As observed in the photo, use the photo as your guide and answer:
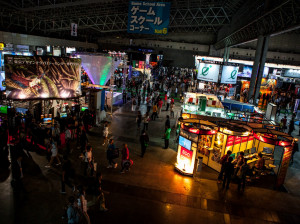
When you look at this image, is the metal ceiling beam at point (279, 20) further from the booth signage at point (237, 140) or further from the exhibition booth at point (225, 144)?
the booth signage at point (237, 140)

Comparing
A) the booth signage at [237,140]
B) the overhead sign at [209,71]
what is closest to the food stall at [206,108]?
the overhead sign at [209,71]

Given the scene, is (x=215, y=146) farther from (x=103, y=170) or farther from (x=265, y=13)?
(x=265, y=13)

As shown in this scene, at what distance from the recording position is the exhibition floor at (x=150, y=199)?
641 cm

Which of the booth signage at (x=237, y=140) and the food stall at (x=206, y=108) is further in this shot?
the food stall at (x=206, y=108)

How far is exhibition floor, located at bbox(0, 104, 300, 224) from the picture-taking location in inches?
253

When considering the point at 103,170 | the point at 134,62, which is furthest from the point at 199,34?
the point at 103,170

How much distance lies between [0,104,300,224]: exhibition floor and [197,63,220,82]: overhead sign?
8303 mm

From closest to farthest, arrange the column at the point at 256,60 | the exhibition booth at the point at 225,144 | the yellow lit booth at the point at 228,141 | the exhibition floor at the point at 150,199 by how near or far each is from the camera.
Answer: the exhibition floor at the point at 150,199 < the exhibition booth at the point at 225,144 < the yellow lit booth at the point at 228,141 < the column at the point at 256,60

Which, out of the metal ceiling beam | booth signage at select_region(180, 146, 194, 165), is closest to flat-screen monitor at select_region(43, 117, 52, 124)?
booth signage at select_region(180, 146, 194, 165)

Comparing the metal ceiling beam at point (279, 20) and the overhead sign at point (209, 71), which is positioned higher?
the metal ceiling beam at point (279, 20)

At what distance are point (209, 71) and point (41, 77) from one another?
1064 centimetres

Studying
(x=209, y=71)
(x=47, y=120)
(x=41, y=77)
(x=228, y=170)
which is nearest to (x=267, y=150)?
(x=228, y=170)

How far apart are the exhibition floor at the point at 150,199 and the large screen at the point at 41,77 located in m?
3.11

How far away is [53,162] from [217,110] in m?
9.06
